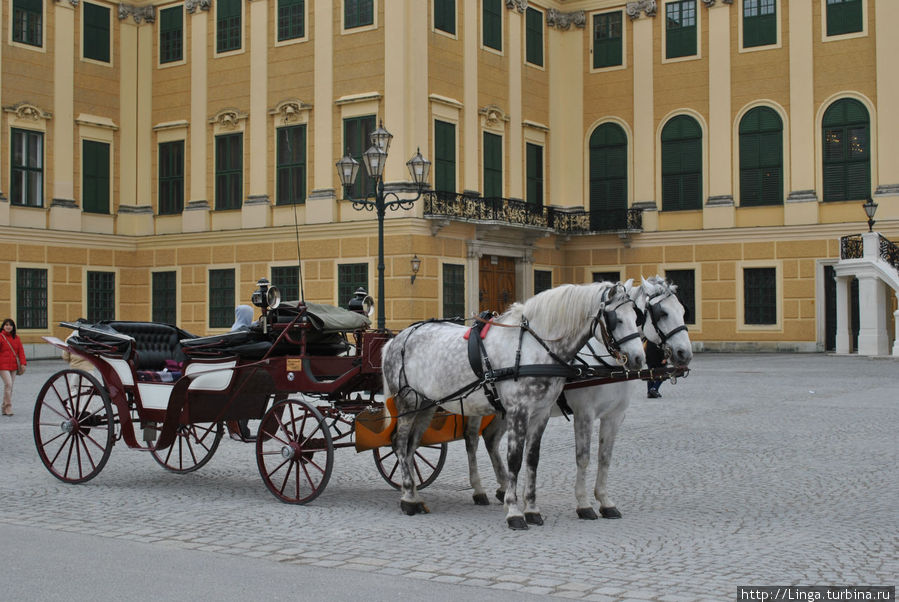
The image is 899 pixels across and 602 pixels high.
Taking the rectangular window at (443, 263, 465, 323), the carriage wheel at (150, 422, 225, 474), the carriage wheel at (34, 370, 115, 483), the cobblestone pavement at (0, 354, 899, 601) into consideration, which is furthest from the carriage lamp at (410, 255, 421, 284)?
the carriage wheel at (34, 370, 115, 483)

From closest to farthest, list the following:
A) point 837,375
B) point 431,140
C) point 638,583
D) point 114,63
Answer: point 638,583 < point 837,375 < point 431,140 < point 114,63

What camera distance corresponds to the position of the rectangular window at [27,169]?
1216 inches

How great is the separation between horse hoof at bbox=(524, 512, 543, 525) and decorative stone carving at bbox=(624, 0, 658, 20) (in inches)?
1161

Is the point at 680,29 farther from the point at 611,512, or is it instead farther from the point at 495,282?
the point at 611,512

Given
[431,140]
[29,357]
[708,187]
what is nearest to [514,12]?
[431,140]

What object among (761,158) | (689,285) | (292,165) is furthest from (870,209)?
(292,165)

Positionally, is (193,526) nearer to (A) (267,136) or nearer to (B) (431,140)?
(B) (431,140)

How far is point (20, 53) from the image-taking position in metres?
31.0

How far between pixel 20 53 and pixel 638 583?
29.9 m

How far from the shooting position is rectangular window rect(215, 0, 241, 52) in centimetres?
3212

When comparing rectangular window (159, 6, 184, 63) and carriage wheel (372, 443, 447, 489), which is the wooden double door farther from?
carriage wheel (372, 443, 447, 489)

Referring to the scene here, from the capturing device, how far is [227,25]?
1272 inches

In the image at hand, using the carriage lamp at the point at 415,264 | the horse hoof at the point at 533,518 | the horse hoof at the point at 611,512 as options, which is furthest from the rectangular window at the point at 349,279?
the horse hoof at the point at 533,518

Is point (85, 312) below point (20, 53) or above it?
below
